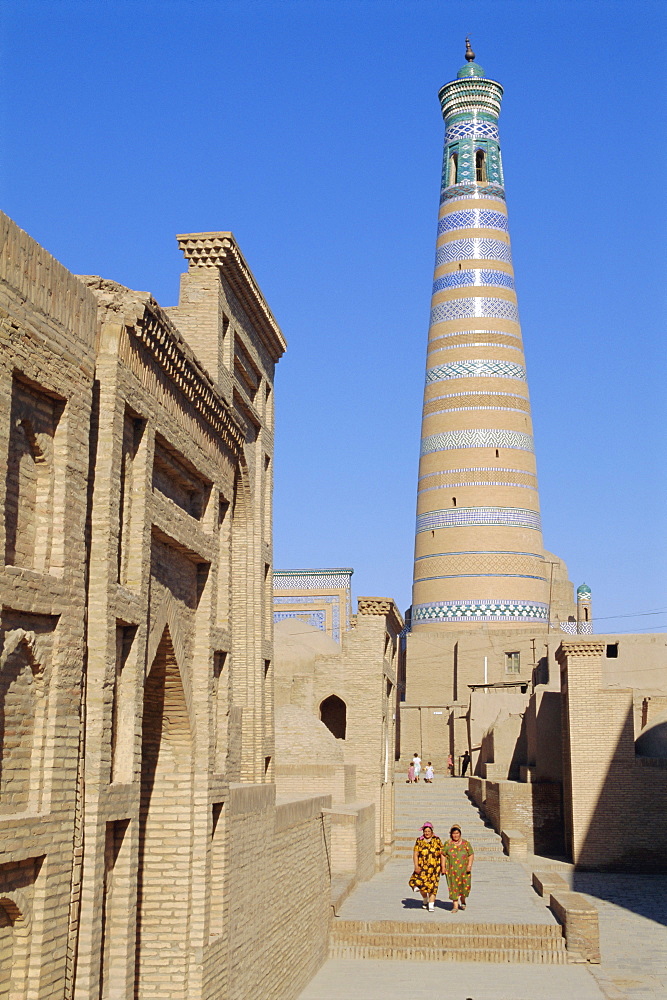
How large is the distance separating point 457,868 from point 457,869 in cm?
1

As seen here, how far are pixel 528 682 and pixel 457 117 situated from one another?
15.7 meters

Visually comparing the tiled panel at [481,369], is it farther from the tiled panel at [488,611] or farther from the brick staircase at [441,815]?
the brick staircase at [441,815]

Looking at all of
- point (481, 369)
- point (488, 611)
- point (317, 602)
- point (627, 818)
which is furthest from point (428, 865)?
point (481, 369)

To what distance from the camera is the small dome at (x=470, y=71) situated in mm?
31422

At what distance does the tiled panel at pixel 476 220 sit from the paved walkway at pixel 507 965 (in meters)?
18.2

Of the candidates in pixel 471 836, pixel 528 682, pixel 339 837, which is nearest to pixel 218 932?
pixel 339 837

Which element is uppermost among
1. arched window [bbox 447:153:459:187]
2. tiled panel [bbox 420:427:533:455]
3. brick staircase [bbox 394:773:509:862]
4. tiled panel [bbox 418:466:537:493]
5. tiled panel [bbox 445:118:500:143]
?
tiled panel [bbox 445:118:500:143]

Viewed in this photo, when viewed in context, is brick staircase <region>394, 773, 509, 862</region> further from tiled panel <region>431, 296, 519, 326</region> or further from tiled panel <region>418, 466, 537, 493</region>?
tiled panel <region>431, 296, 519, 326</region>

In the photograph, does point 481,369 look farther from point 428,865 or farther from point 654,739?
point 428,865

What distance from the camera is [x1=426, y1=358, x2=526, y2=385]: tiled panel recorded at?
2923 centimetres

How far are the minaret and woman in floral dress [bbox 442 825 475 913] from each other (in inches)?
637

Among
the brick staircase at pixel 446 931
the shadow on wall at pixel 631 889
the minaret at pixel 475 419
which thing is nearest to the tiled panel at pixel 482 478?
the minaret at pixel 475 419

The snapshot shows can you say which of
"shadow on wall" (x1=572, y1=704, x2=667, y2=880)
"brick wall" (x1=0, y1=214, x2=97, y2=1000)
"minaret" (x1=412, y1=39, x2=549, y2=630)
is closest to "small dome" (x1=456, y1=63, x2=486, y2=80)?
"minaret" (x1=412, y1=39, x2=549, y2=630)

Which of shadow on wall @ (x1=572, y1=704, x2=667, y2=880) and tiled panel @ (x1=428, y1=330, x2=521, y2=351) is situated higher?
tiled panel @ (x1=428, y1=330, x2=521, y2=351)
